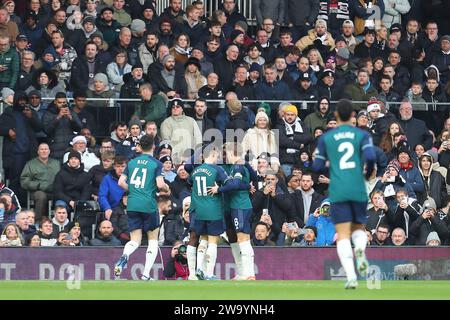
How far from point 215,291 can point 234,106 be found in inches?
375

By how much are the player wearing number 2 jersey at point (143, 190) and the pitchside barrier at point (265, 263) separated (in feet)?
6.92

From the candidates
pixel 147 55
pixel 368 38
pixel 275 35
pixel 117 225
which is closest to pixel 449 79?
pixel 368 38

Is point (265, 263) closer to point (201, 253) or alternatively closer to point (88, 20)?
point (201, 253)

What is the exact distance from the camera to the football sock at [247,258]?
22031mm

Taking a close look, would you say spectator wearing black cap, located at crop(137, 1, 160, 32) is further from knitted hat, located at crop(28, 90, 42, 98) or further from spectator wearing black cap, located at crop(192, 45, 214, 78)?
knitted hat, located at crop(28, 90, 42, 98)

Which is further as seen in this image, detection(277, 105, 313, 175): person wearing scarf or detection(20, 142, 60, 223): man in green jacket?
detection(277, 105, 313, 175): person wearing scarf

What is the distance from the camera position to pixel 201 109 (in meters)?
27.3

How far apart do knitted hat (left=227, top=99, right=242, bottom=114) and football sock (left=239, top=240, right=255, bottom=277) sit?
5674mm

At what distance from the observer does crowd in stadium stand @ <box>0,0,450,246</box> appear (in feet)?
83.0

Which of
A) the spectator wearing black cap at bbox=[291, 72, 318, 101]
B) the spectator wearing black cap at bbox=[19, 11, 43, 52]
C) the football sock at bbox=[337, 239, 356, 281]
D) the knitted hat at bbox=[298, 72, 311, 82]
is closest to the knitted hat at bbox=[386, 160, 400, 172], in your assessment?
the spectator wearing black cap at bbox=[291, 72, 318, 101]

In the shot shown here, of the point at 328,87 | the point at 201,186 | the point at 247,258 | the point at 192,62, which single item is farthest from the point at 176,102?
the point at 247,258

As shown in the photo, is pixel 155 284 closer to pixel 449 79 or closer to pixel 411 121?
pixel 411 121

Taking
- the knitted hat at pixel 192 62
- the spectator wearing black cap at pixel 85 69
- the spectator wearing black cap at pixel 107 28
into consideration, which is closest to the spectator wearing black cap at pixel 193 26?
the spectator wearing black cap at pixel 107 28

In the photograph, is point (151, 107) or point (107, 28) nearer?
point (151, 107)
